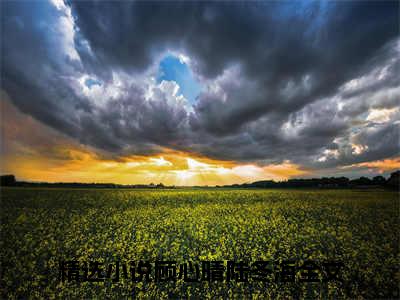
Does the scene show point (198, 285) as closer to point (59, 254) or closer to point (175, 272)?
point (175, 272)

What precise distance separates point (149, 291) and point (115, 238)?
564cm

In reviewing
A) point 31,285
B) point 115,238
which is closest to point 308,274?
point 115,238

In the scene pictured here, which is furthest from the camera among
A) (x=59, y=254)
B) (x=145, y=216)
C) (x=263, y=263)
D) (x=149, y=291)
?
(x=145, y=216)

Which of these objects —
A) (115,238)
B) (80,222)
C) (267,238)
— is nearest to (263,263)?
(267,238)

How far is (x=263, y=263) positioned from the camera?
32.1 feet

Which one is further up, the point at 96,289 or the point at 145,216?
the point at 145,216

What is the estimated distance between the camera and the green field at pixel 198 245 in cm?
844

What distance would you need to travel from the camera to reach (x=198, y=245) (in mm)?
11742

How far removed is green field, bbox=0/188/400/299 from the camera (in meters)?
8.44

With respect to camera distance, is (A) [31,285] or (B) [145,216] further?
(B) [145,216]

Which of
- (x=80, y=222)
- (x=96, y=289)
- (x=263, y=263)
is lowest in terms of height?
(x=96, y=289)

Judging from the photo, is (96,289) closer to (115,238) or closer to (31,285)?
(31,285)

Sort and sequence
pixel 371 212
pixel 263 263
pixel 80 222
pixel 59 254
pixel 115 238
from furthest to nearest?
1. pixel 371 212
2. pixel 80 222
3. pixel 115 238
4. pixel 59 254
5. pixel 263 263

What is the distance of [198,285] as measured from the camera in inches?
339
